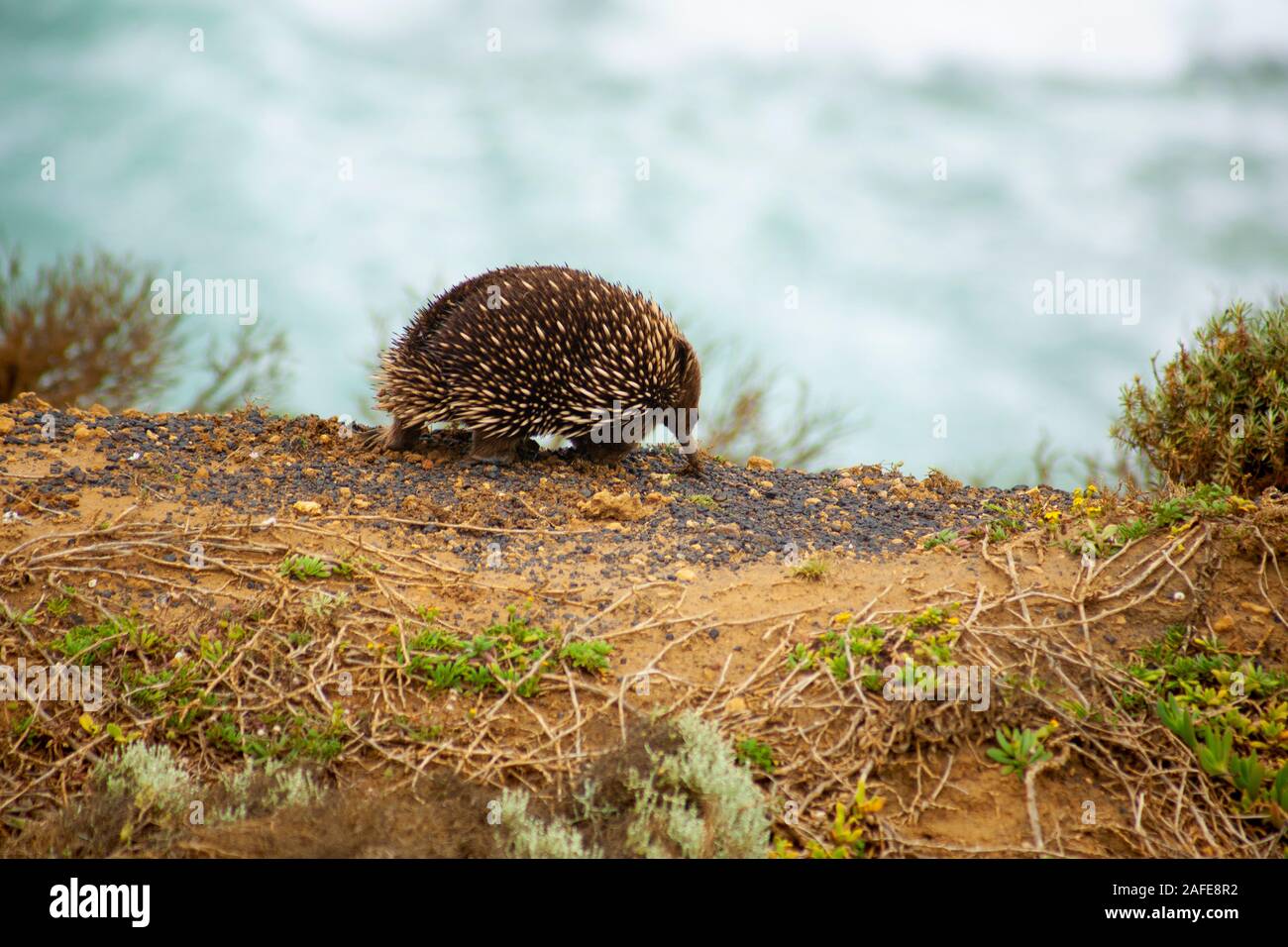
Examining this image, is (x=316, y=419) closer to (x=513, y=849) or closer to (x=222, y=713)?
(x=222, y=713)

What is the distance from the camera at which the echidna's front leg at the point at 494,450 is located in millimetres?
8805

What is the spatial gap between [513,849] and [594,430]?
516cm

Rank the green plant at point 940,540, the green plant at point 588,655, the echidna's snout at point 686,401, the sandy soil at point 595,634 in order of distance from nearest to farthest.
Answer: the sandy soil at point 595,634, the green plant at point 588,655, the green plant at point 940,540, the echidna's snout at point 686,401

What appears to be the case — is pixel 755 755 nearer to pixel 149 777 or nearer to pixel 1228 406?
pixel 149 777

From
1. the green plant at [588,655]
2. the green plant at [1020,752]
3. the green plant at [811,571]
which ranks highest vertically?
the green plant at [811,571]

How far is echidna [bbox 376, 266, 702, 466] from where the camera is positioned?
8.61 m

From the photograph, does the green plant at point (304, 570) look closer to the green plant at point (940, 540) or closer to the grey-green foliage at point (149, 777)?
the grey-green foliage at point (149, 777)

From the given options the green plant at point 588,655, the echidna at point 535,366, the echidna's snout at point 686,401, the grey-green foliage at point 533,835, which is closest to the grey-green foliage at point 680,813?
the grey-green foliage at point 533,835

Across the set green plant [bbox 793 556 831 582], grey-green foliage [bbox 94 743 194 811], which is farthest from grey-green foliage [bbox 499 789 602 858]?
green plant [bbox 793 556 831 582]

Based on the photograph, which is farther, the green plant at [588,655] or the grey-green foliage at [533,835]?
the green plant at [588,655]
